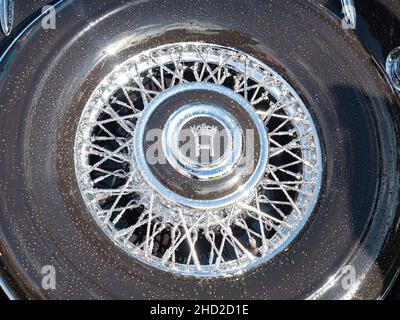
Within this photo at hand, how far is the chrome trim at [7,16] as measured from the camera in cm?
145

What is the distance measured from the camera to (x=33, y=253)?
123cm

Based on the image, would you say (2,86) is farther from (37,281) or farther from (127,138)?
(37,281)

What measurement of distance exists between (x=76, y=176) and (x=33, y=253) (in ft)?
0.59

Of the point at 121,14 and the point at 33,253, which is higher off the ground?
the point at 121,14

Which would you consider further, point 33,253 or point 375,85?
point 375,85

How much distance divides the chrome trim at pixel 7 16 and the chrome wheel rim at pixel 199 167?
0.32 m

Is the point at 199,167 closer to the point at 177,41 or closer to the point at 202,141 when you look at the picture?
the point at 202,141

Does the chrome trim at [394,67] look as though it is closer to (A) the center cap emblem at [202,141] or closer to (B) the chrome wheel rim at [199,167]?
(B) the chrome wheel rim at [199,167]

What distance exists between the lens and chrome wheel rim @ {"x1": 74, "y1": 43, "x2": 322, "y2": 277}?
1.23 meters

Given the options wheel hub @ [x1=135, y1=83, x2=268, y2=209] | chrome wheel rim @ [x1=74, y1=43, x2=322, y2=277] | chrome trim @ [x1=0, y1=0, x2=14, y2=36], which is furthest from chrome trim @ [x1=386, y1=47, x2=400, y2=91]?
chrome trim @ [x1=0, y1=0, x2=14, y2=36]

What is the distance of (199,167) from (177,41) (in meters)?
0.32

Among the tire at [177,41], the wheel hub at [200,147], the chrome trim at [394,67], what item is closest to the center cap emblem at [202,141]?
the wheel hub at [200,147]

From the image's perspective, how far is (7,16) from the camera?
4.81 feet

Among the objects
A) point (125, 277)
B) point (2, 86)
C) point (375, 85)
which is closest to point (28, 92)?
point (2, 86)
